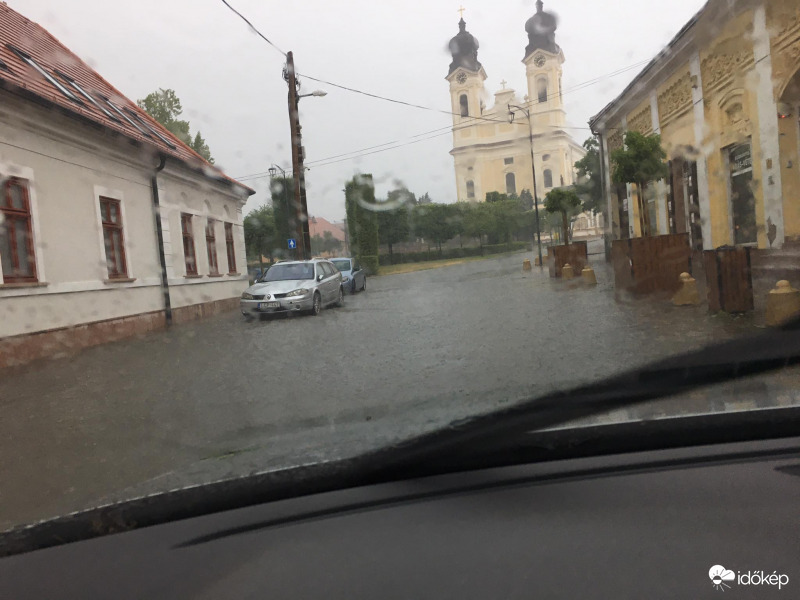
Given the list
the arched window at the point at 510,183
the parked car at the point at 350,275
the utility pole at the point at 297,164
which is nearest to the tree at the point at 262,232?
the utility pole at the point at 297,164

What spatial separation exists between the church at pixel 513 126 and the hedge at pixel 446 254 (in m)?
2.23

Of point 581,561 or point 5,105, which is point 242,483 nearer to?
point 581,561

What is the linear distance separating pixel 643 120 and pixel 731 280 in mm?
11023

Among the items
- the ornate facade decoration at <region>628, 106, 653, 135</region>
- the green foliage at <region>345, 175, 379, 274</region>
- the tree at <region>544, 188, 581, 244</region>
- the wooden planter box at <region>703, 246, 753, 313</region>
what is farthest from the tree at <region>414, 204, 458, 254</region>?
the ornate facade decoration at <region>628, 106, 653, 135</region>

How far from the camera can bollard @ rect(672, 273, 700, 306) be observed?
9.44 metres

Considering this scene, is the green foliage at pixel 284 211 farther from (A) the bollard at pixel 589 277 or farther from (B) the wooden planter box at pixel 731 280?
(A) the bollard at pixel 589 277

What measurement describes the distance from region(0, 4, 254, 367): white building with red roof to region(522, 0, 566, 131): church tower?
556 centimetres

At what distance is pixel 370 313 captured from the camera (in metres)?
14.0

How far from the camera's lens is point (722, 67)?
45.4 ft

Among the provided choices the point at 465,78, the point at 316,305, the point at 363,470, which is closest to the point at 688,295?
the point at 465,78

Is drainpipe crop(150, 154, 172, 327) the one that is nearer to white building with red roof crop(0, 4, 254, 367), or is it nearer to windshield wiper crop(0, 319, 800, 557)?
white building with red roof crop(0, 4, 254, 367)

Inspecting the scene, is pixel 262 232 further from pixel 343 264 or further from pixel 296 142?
pixel 343 264

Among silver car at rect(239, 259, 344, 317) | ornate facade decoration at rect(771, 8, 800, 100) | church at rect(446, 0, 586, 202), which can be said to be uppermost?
ornate facade decoration at rect(771, 8, 800, 100)

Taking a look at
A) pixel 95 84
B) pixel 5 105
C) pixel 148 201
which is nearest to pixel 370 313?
pixel 148 201
